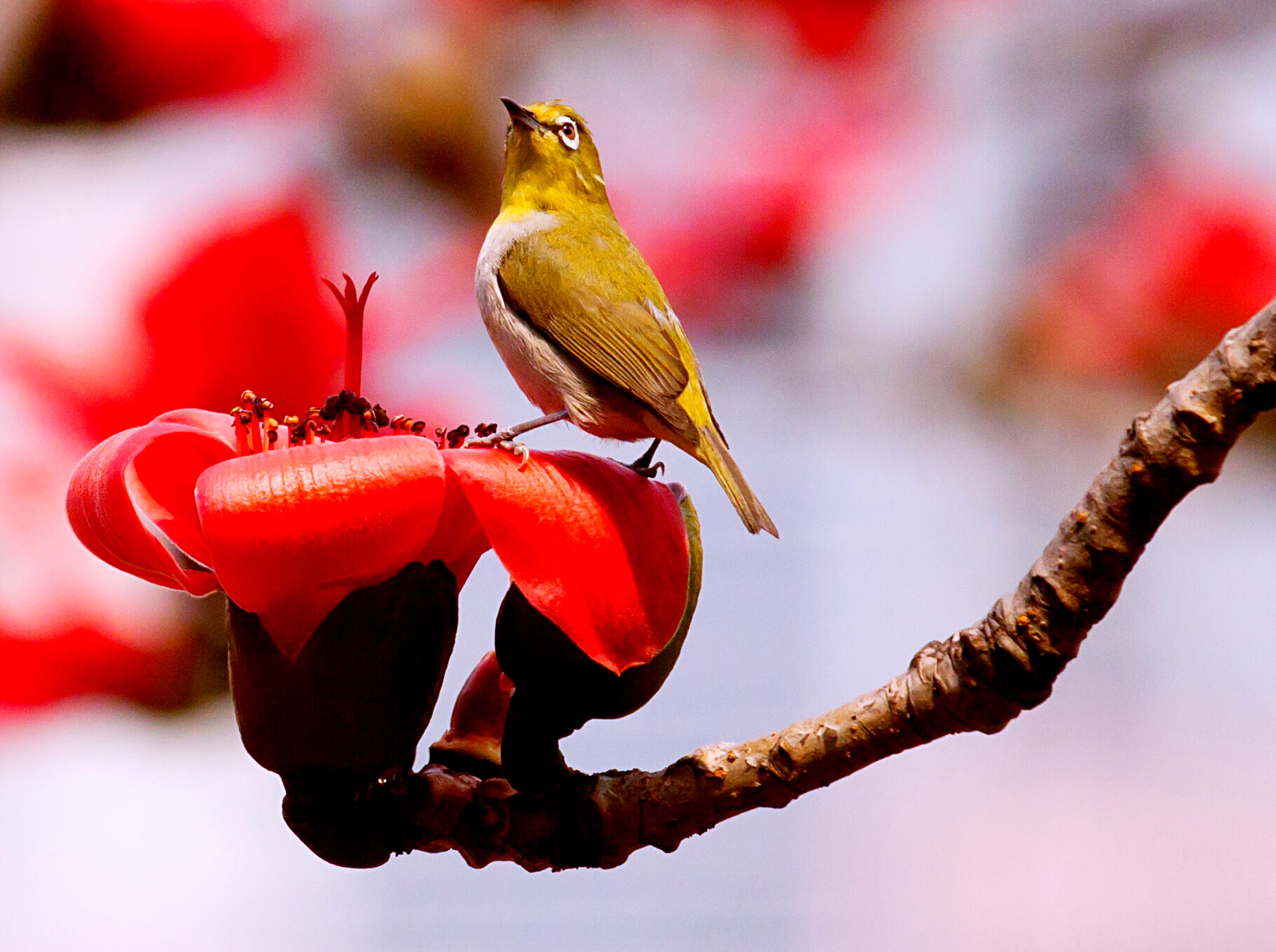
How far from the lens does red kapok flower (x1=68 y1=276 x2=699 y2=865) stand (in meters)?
0.40

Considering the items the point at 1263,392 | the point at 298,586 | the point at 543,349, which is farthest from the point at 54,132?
the point at 1263,392

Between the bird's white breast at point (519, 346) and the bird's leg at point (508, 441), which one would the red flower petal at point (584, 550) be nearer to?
the bird's leg at point (508, 441)

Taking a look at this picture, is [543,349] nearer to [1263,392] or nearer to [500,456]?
[500,456]

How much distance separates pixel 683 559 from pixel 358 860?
15 cm

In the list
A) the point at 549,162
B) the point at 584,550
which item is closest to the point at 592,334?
the point at 549,162

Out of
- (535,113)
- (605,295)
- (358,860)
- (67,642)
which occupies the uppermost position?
(535,113)

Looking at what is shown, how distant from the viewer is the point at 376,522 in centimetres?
40

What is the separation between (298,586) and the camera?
42 cm

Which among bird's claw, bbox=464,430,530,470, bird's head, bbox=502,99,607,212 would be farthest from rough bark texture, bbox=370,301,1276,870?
bird's head, bbox=502,99,607,212

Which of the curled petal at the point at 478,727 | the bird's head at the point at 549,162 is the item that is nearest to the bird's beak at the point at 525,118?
the bird's head at the point at 549,162

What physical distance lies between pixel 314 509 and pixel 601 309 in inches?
12.3

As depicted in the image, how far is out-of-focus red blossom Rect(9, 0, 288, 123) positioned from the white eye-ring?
0.17 metres

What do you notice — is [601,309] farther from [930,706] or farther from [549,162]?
[930,706]

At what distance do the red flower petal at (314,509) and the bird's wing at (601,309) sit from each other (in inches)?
9.3
